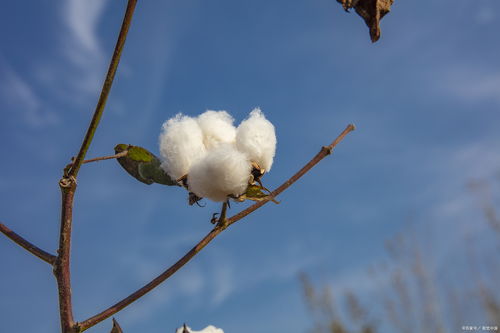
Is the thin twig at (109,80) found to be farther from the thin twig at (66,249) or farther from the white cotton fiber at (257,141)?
the white cotton fiber at (257,141)

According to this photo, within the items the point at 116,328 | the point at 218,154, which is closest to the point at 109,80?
the point at 218,154

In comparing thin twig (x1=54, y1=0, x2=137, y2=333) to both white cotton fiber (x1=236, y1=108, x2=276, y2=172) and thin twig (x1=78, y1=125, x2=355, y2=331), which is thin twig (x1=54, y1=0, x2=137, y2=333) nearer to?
thin twig (x1=78, y1=125, x2=355, y2=331)

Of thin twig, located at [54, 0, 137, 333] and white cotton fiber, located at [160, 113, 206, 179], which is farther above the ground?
white cotton fiber, located at [160, 113, 206, 179]

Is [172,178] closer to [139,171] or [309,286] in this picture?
[139,171]

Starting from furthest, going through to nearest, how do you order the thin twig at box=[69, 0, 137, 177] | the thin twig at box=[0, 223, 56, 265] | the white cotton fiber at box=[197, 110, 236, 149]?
the white cotton fiber at box=[197, 110, 236, 149] → the thin twig at box=[0, 223, 56, 265] → the thin twig at box=[69, 0, 137, 177]

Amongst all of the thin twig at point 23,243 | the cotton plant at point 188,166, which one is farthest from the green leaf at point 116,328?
the thin twig at point 23,243

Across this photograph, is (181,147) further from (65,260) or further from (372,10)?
(372,10)

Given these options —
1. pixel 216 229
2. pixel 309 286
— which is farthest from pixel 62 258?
pixel 309 286

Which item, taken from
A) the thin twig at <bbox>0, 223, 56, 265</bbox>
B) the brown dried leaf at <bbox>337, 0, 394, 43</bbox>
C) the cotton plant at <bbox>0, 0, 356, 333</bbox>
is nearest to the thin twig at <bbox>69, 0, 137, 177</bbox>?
the cotton plant at <bbox>0, 0, 356, 333</bbox>

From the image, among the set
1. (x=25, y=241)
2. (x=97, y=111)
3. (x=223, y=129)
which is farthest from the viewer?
(x=223, y=129)
